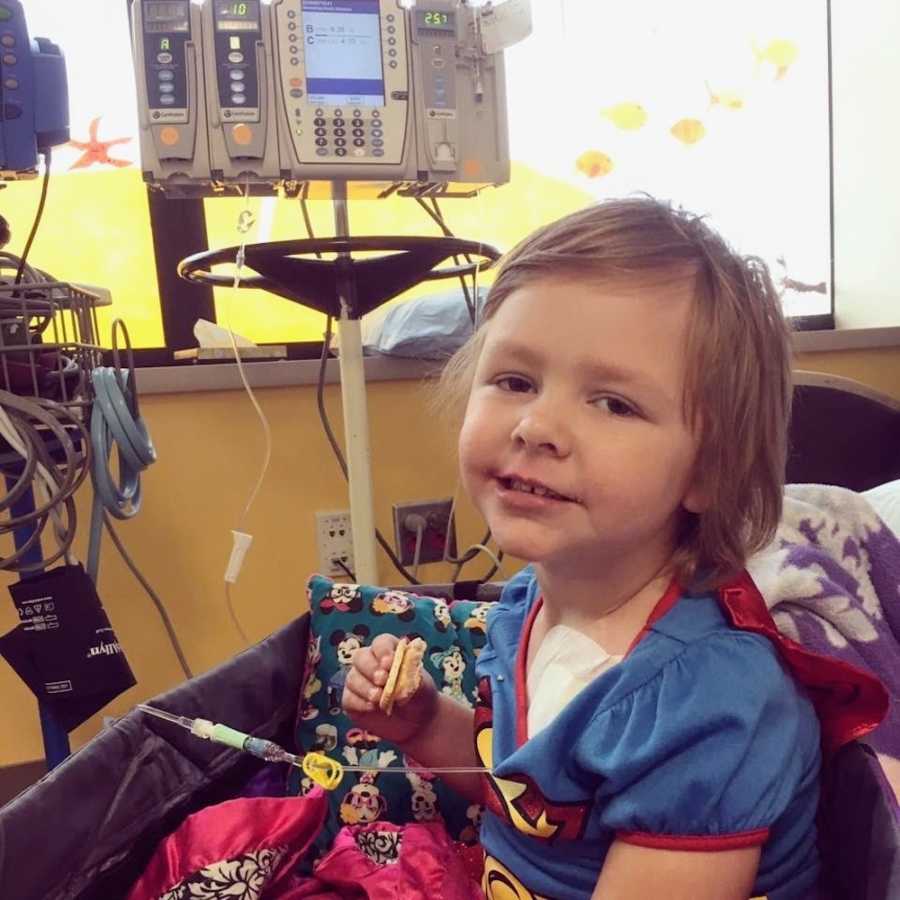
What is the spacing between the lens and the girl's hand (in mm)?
742

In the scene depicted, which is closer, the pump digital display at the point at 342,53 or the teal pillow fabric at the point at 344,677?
the teal pillow fabric at the point at 344,677

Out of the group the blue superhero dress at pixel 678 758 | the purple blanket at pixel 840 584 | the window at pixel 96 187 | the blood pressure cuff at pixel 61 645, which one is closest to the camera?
the blue superhero dress at pixel 678 758

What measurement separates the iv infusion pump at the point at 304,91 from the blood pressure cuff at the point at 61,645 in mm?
549

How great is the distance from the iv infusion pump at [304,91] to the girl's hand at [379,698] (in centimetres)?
69

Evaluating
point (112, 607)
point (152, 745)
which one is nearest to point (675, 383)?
point (152, 745)

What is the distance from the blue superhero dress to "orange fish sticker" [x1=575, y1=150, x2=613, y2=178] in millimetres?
1371

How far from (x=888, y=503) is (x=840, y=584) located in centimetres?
30

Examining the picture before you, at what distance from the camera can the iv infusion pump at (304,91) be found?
112 centimetres

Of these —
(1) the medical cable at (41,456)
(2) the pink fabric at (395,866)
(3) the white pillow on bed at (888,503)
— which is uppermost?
(1) the medical cable at (41,456)

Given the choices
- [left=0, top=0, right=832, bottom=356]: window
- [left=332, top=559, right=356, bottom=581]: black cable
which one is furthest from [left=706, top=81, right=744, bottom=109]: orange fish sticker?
[left=332, top=559, right=356, bottom=581]: black cable

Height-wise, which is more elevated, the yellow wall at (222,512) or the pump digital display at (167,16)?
the pump digital display at (167,16)

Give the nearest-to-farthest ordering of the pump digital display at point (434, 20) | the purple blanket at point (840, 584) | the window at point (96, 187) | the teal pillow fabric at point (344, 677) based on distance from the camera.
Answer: the purple blanket at point (840, 584) < the teal pillow fabric at point (344, 677) < the pump digital display at point (434, 20) < the window at point (96, 187)

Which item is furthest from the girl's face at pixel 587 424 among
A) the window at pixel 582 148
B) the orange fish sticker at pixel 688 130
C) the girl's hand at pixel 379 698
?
the orange fish sticker at pixel 688 130

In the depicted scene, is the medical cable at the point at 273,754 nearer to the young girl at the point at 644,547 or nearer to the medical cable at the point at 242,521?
the young girl at the point at 644,547
